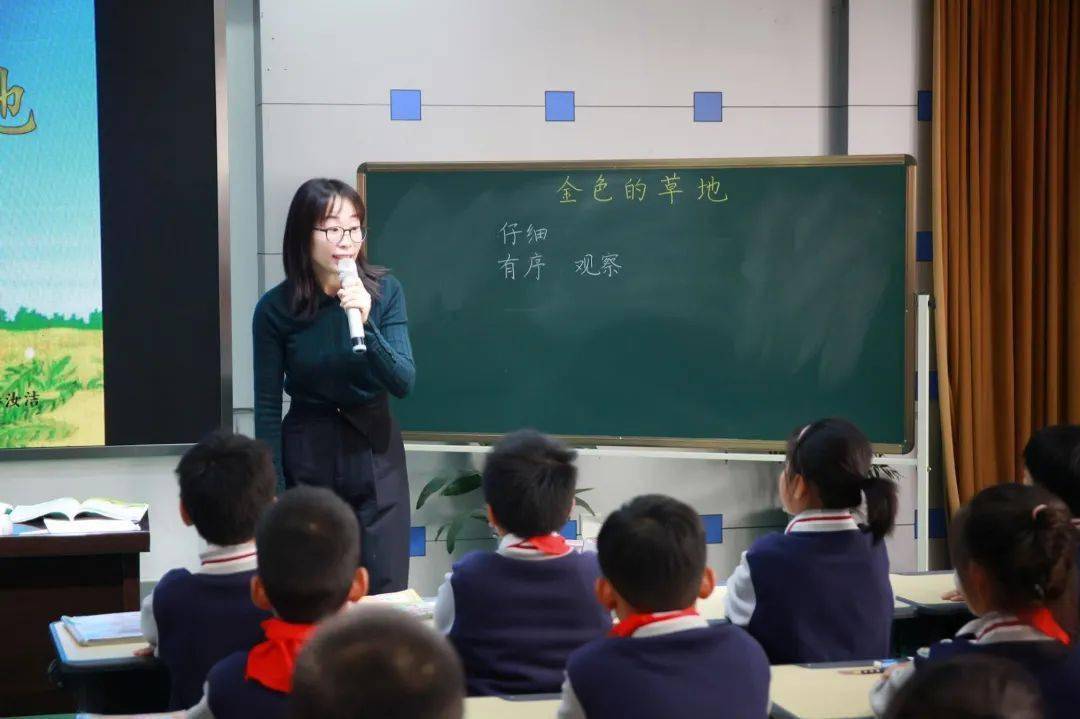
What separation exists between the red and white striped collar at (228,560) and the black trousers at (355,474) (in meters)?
0.83

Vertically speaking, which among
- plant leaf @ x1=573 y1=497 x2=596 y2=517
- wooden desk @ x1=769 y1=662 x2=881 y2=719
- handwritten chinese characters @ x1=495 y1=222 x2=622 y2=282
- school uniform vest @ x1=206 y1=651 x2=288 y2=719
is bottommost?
plant leaf @ x1=573 y1=497 x2=596 y2=517

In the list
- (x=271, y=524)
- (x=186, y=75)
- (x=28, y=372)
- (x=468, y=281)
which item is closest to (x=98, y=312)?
(x=28, y=372)

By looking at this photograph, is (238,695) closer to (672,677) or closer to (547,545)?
(672,677)

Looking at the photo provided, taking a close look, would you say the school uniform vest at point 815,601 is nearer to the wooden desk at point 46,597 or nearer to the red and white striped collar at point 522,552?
the red and white striped collar at point 522,552

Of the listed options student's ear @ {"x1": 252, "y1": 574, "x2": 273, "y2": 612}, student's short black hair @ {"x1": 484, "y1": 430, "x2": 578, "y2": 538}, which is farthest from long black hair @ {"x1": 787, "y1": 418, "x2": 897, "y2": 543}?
student's ear @ {"x1": 252, "y1": 574, "x2": 273, "y2": 612}

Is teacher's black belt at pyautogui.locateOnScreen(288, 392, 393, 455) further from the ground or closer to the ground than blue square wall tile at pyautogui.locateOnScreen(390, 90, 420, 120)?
closer to the ground

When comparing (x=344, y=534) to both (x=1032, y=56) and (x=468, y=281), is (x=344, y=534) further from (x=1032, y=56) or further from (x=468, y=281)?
(x=1032, y=56)

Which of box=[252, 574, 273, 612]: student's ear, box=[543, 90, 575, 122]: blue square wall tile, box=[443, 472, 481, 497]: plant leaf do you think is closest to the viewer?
box=[252, 574, 273, 612]: student's ear

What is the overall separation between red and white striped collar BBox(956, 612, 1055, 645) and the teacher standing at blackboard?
5.19ft

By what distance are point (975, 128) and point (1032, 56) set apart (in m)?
0.36

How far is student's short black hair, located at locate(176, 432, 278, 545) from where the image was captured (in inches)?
86.9

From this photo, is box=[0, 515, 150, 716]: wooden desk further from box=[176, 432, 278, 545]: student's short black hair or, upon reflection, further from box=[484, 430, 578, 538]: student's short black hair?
box=[484, 430, 578, 538]: student's short black hair

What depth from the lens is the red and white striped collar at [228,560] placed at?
2107 millimetres

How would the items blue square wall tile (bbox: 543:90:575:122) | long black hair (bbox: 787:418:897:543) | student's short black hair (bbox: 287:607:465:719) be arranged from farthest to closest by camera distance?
blue square wall tile (bbox: 543:90:575:122)
long black hair (bbox: 787:418:897:543)
student's short black hair (bbox: 287:607:465:719)
